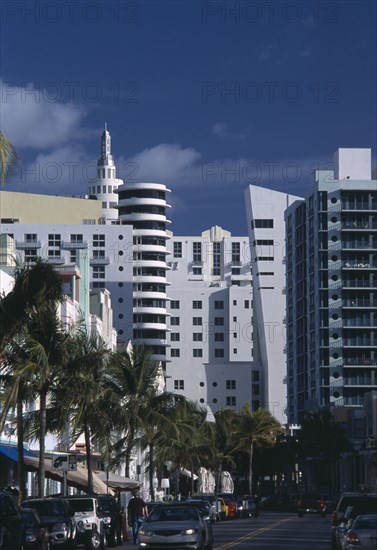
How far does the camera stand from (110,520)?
45.5 metres

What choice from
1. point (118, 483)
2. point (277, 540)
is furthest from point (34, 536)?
point (118, 483)

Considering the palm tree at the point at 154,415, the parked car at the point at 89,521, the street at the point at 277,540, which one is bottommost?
the street at the point at 277,540

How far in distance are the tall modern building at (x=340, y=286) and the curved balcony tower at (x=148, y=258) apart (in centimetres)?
3191

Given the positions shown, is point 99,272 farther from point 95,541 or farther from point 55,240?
point 95,541

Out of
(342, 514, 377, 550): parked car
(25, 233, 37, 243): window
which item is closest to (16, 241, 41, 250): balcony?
(25, 233, 37, 243): window

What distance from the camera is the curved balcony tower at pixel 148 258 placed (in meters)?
187

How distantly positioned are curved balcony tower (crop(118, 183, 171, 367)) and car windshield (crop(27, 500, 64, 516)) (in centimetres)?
14665

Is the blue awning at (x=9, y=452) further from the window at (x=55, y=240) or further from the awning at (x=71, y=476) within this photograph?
the window at (x=55, y=240)

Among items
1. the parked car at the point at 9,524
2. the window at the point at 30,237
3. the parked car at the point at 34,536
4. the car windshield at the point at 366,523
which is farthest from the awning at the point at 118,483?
the window at the point at 30,237

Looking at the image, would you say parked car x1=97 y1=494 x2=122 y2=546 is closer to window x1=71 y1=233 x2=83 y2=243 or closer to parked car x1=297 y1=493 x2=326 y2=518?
parked car x1=297 y1=493 x2=326 y2=518

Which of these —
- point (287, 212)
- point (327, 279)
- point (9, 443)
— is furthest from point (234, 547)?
point (287, 212)

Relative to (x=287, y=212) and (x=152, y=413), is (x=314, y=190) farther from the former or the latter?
(x=152, y=413)

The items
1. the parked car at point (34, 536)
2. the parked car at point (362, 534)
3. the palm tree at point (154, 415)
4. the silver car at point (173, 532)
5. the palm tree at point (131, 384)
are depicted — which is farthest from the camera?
the palm tree at point (154, 415)

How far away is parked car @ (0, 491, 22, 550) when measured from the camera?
1155 inches
